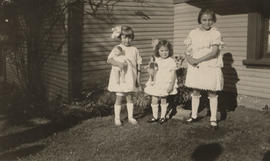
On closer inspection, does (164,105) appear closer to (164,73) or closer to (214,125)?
(164,73)

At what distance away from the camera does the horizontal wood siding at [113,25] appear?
8.59 metres

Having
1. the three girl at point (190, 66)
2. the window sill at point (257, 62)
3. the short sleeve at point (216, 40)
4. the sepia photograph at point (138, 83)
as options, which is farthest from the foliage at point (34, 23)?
the window sill at point (257, 62)

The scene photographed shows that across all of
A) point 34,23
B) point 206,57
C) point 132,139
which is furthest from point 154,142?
point 34,23

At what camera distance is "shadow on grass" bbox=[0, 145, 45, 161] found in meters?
5.44

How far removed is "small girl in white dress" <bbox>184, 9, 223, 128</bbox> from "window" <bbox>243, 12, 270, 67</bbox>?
197 cm

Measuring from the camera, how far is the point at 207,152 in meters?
5.48

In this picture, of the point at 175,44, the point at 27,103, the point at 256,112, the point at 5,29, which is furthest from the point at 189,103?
the point at 5,29

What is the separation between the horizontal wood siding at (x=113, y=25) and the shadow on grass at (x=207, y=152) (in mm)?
3841

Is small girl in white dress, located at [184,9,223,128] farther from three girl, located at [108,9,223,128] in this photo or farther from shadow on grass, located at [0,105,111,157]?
→ shadow on grass, located at [0,105,111,157]

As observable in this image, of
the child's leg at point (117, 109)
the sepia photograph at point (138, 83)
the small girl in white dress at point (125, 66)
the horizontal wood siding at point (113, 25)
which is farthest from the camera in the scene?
the horizontal wood siding at point (113, 25)

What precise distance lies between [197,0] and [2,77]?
900cm

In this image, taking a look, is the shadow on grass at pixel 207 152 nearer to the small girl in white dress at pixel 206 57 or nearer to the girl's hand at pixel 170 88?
the small girl in white dress at pixel 206 57

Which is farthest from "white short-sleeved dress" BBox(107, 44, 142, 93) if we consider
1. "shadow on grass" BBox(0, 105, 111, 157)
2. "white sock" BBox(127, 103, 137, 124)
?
"shadow on grass" BBox(0, 105, 111, 157)

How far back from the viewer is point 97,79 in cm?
880
